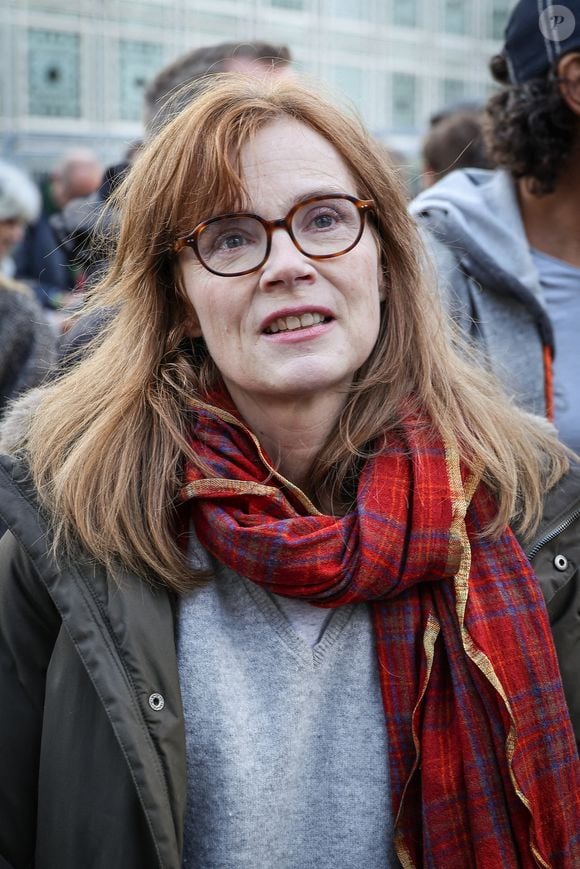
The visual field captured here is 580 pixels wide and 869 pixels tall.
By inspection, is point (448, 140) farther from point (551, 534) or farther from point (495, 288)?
point (551, 534)

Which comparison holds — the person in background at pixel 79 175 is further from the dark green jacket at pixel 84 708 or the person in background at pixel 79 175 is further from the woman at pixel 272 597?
the dark green jacket at pixel 84 708

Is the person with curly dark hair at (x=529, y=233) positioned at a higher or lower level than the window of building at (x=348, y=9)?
higher

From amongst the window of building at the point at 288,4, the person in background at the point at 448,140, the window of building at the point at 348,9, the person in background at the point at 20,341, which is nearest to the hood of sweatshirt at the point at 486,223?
the person in background at the point at 20,341

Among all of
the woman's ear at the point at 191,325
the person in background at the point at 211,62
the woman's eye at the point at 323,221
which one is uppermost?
the person in background at the point at 211,62

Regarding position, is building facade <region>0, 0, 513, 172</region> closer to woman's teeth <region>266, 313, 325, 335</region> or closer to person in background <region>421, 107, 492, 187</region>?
person in background <region>421, 107, 492, 187</region>

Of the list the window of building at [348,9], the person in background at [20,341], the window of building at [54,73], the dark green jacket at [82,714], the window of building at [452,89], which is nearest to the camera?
the dark green jacket at [82,714]

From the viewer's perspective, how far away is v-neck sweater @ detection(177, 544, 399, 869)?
5.93 ft

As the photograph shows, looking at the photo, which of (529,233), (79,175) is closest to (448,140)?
(529,233)

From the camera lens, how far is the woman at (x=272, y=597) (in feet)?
5.78

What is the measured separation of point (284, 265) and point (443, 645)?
745mm

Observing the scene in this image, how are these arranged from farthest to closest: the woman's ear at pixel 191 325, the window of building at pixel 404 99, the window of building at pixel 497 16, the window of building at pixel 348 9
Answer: the window of building at pixel 497 16 < the window of building at pixel 404 99 < the window of building at pixel 348 9 < the woman's ear at pixel 191 325

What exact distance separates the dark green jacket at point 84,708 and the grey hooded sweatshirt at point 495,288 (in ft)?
2.30

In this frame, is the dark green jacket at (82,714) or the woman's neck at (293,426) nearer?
the dark green jacket at (82,714)

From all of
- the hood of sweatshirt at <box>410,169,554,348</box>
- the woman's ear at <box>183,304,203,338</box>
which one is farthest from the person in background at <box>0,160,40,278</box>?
the woman's ear at <box>183,304,203,338</box>
